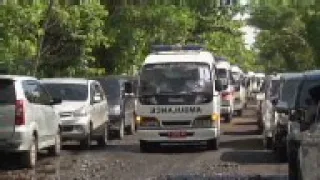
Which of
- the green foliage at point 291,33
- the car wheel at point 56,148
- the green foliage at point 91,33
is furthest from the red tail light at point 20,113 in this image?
the green foliage at point 291,33

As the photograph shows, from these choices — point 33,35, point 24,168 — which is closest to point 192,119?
point 24,168

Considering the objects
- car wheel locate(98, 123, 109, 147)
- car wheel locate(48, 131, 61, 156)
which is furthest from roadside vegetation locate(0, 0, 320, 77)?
car wheel locate(48, 131, 61, 156)

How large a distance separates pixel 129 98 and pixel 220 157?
8745 mm

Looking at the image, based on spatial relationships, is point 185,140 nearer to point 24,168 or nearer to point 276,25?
point 24,168

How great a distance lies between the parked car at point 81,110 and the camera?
1994 cm

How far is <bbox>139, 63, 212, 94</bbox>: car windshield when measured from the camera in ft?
65.0

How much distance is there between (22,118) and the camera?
50.1 feet

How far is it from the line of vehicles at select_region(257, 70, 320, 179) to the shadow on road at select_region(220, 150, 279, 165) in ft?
0.81

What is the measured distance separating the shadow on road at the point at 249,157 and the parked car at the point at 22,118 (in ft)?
13.6

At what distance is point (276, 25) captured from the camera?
8175 centimetres

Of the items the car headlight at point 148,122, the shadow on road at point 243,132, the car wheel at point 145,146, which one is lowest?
the shadow on road at point 243,132

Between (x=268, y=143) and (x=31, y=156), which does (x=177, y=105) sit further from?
(x=31, y=156)

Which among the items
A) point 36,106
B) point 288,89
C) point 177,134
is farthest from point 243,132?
point 36,106

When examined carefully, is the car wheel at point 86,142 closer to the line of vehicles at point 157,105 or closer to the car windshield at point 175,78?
the line of vehicles at point 157,105
